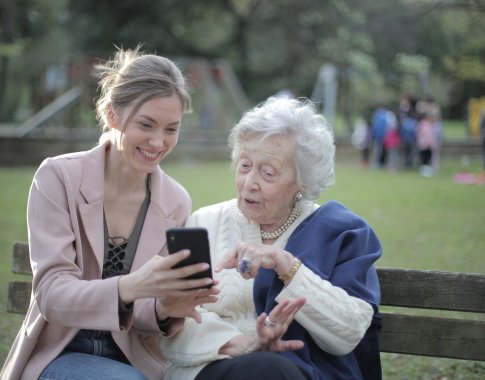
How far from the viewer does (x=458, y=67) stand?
2309 centimetres

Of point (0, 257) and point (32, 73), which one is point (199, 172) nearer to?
point (0, 257)

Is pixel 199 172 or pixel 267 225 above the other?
pixel 267 225

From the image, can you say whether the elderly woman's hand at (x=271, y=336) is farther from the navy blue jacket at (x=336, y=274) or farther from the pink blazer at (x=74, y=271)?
the pink blazer at (x=74, y=271)

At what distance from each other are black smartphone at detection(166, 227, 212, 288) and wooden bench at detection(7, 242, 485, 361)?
1275 millimetres

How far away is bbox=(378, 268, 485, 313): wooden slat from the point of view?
3.73m

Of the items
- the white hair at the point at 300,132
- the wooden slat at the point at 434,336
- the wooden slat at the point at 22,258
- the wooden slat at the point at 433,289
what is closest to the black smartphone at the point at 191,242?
the white hair at the point at 300,132

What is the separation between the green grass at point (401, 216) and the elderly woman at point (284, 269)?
1.97 m

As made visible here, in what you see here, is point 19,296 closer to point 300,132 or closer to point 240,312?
point 240,312

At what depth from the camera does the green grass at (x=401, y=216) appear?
5.58m

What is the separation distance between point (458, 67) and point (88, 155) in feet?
69.0

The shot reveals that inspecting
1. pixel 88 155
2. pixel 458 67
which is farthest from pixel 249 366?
pixel 458 67

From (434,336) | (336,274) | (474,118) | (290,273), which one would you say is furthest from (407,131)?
(290,273)

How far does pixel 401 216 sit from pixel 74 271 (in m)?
11.1

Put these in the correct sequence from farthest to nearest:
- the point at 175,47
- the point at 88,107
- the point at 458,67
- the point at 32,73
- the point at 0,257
Result: the point at 32,73 → the point at 175,47 → the point at 88,107 → the point at 458,67 → the point at 0,257
